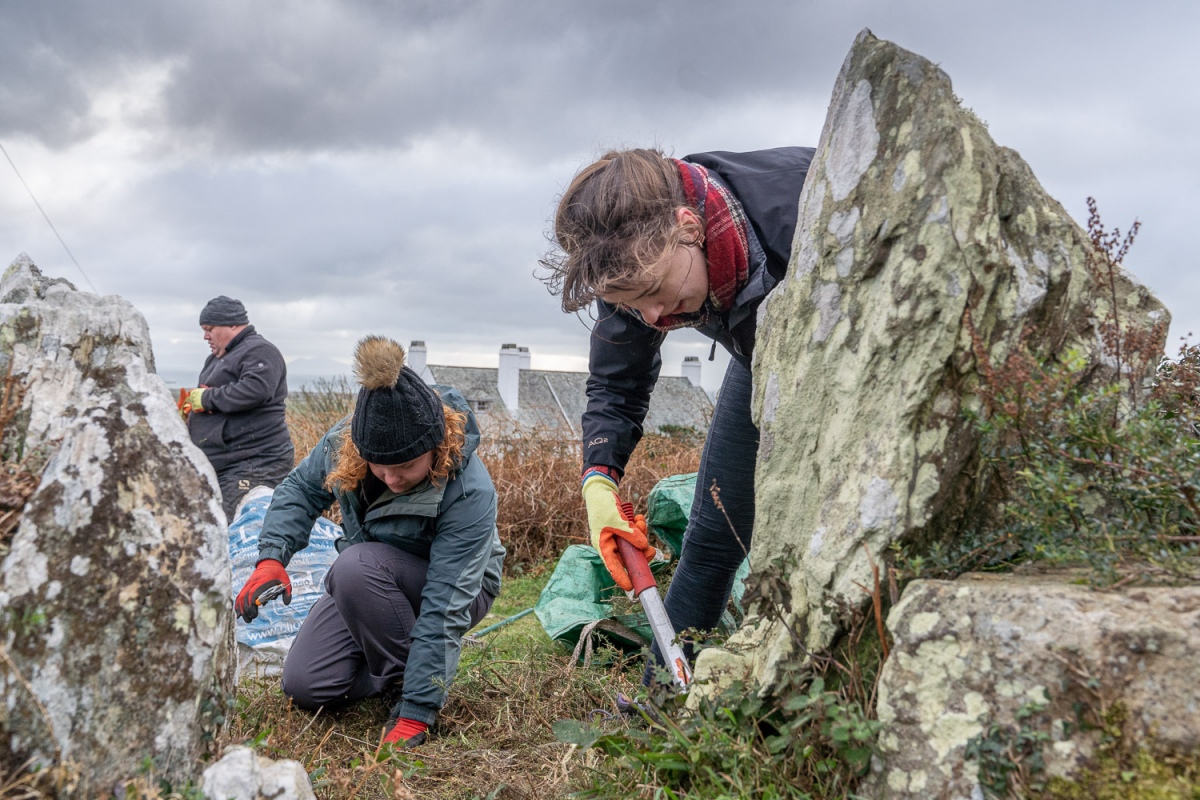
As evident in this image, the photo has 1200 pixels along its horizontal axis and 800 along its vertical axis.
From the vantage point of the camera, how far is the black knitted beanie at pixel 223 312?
5.75 metres

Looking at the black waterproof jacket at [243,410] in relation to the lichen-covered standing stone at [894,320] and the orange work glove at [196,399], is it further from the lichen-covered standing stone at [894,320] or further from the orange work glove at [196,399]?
the lichen-covered standing stone at [894,320]

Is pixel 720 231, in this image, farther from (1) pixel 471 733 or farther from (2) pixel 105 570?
(1) pixel 471 733

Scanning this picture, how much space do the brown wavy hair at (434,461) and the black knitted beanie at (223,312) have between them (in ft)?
9.76

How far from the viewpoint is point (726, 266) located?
2529 mm

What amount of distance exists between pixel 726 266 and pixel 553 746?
1.48 meters

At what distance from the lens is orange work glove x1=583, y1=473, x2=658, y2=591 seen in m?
2.96

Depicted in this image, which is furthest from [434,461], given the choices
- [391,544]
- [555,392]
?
[555,392]

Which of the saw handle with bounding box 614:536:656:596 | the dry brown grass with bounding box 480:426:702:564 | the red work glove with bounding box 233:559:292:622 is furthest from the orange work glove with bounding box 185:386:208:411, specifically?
the saw handle with bounding box 614:536:656:596

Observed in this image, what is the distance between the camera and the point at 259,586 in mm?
3094

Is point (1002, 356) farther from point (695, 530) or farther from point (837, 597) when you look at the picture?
point (695, 530)

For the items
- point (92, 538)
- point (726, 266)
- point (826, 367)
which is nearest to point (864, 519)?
point (826, 367)

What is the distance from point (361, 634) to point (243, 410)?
9.25 feet

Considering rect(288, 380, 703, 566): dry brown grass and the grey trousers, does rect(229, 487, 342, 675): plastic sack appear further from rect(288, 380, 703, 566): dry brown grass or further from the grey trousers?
rect(288, 380, 703, 566): dry brown grass

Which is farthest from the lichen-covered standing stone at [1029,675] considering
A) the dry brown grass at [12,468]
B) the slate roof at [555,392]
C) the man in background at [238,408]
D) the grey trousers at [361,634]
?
the slate roof at [555,392]
